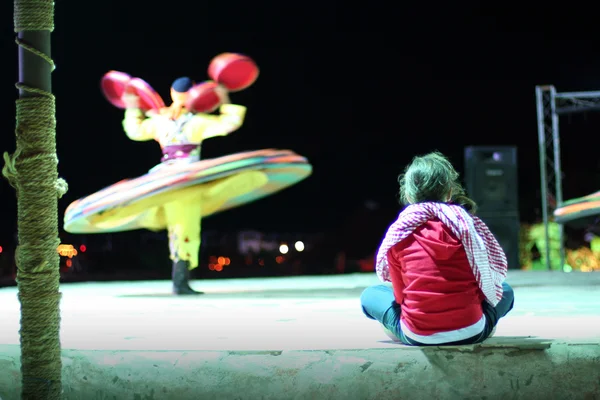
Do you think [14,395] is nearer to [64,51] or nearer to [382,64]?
[64,51]

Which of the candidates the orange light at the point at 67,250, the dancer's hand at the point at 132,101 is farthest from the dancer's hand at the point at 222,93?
the orange light at the point at 67,250

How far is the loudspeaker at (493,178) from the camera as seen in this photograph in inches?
436

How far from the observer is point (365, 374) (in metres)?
Answer: 2.47

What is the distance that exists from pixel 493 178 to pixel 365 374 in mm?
9163

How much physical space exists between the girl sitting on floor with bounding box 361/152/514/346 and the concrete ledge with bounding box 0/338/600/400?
86 mm

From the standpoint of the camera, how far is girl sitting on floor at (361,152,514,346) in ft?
8.14

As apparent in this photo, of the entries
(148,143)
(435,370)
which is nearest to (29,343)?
(435,370)

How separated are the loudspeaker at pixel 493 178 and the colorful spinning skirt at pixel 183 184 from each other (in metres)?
5.20

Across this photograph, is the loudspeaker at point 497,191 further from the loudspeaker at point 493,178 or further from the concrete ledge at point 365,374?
the concrete ledge at point 365,374

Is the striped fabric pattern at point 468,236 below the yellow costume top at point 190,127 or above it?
below

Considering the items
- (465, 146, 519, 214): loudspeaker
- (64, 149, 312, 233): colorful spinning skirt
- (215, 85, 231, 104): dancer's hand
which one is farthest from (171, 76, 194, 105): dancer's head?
(465, 146, 519, 214): loudspeaker

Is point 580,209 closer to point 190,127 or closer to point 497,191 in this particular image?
point 497,191

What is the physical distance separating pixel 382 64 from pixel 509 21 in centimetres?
357

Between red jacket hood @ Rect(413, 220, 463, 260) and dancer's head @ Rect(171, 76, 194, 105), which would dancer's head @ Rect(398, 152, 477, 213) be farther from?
dancer's head @ Rect(171, 76, 194, 105)
